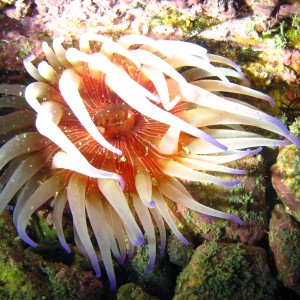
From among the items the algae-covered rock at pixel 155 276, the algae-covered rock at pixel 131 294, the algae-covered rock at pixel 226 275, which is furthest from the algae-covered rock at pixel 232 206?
the algae-covered rock at pixel 131 294

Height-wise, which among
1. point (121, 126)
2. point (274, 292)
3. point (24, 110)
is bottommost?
point (274, 292)

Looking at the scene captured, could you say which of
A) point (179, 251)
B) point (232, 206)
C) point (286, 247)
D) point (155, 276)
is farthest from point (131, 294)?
point (286, 247)

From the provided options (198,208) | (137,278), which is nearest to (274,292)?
(198,208)

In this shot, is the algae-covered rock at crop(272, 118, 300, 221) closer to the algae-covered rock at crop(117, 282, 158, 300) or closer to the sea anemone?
the sea anemone

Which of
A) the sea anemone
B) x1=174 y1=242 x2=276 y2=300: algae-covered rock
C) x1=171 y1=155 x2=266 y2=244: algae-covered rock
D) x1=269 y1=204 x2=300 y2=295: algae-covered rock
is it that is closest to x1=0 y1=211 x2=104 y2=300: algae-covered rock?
the sea anemone

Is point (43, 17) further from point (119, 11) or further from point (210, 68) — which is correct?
point (210, 68)

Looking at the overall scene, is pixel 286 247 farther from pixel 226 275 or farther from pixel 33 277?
pixel 33 277
